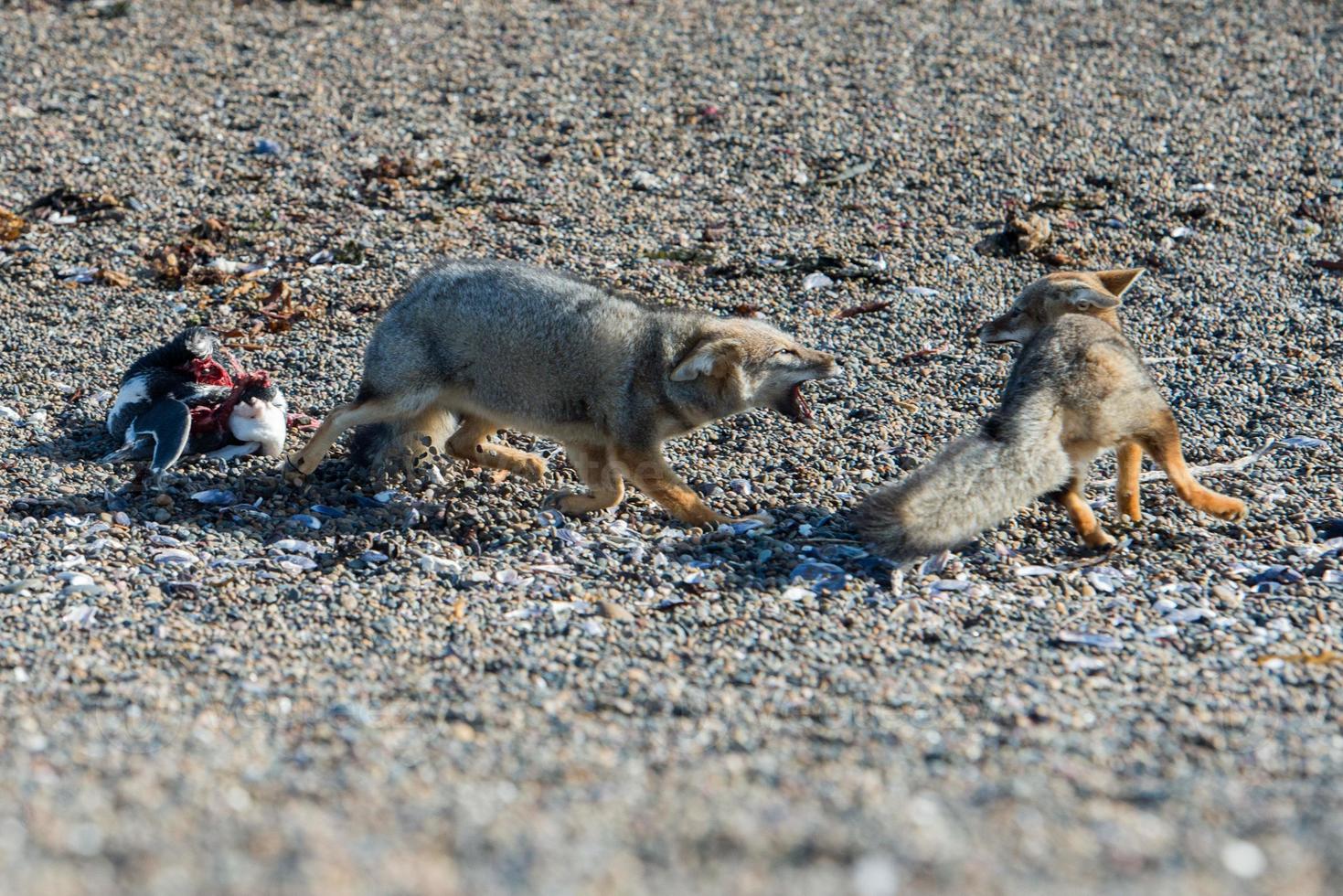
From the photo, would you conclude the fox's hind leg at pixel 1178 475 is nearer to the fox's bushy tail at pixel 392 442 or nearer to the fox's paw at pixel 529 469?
the fox's paw at pixel 529 469

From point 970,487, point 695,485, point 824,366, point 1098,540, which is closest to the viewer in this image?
point 970,487

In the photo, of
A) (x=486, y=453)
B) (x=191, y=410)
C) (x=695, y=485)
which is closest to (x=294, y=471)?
(x=191, y=410)

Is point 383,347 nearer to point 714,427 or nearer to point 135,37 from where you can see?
point 714,427

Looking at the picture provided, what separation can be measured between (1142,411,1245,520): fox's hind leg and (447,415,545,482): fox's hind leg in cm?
327

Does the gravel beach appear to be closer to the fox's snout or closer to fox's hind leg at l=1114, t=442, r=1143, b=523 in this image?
fox's hind leg at l=1114, t=442, r=1143, b=523

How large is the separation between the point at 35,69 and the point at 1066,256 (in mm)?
10390

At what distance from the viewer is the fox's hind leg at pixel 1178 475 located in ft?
24.2

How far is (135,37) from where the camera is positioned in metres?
16.0

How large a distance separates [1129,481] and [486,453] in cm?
347

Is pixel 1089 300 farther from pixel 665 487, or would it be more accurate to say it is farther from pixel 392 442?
pixel 392 442

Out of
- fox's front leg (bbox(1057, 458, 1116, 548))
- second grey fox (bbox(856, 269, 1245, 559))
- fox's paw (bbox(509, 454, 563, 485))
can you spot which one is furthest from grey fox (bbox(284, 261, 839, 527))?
fox's front leg (bbox(1057, 458, 1116, 548))

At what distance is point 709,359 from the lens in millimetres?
7570

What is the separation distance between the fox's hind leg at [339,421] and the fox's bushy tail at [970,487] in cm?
266

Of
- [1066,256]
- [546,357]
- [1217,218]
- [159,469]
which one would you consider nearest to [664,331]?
[546,357]
